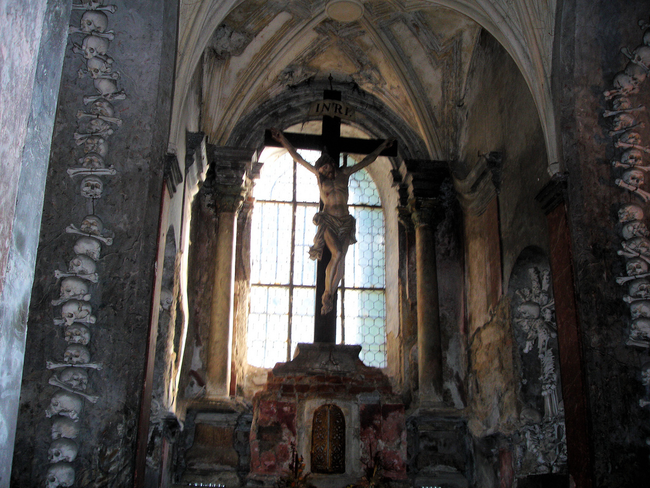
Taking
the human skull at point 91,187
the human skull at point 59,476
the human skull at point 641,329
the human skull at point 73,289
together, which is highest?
the human skull at point 91,187

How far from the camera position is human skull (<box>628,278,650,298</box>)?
17.4 ft

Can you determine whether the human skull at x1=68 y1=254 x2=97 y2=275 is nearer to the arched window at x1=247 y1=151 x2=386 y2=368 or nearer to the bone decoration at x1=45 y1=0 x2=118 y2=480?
the bone decoration at x1=45 y1=0 x2=118 y2=480

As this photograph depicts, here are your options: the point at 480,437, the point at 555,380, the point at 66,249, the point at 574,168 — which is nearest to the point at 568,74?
the point at 574,168

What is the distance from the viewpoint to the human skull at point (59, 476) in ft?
15.0

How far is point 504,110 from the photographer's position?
7.73m

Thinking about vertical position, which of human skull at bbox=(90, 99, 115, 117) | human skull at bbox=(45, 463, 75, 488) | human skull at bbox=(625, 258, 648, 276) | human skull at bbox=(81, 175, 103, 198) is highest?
human skull at bbox=(90, 99, 115, 117)

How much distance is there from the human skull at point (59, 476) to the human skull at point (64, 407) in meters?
0.33

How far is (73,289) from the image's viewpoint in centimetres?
504

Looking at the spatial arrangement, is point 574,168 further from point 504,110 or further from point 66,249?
point 66,249

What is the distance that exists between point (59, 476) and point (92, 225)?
1.84 meters

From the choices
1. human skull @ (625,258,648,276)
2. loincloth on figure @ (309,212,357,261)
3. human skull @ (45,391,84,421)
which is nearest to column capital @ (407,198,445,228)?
loincloth on figure @ (309,212,357,261)

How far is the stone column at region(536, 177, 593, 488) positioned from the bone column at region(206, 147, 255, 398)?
4212mm

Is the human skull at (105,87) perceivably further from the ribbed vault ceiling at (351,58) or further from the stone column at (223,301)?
the stone column at (223,301)

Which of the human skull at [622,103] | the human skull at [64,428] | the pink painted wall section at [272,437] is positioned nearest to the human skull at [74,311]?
the human skull at [64,428]
